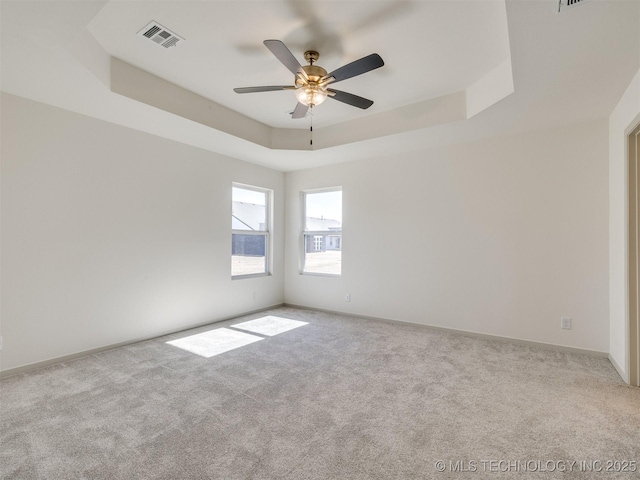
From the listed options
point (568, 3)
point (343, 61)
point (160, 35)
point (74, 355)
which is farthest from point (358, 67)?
point (74, 355)

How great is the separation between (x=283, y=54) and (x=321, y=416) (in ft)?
8.30

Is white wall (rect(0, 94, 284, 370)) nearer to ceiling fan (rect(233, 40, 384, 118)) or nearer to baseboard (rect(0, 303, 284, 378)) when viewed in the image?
baseboard (rect(0, 303, 284, 378))

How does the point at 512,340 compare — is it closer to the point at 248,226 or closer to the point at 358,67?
the point at 358,67

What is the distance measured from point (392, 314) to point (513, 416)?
2.44 m

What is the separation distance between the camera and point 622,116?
272 cm

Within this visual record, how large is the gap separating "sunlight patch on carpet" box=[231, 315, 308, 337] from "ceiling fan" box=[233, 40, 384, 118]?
9.24 feet

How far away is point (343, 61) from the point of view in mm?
2695

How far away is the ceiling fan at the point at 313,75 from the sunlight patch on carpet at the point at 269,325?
2816mm

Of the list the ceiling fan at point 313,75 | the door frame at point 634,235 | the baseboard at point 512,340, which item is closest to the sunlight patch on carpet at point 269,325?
the baseboard at point 512,340

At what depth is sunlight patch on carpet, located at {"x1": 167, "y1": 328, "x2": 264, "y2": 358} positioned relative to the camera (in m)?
3.32

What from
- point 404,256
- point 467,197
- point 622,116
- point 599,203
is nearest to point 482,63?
point 622,116

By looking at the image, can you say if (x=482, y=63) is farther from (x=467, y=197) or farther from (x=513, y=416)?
(x=513, y=416)

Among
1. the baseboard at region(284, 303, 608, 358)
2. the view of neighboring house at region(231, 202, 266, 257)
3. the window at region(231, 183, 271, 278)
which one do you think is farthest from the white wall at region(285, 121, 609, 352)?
the view of neighboring house at region(231, 202, 266, 257)

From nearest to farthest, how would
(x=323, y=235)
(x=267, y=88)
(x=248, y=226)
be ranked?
(x=267, y=88), (x=248, y=226), (x=323, y=235)
